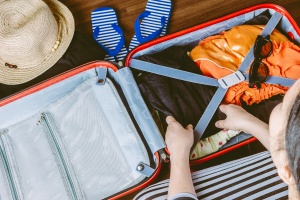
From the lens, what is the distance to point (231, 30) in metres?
1.00

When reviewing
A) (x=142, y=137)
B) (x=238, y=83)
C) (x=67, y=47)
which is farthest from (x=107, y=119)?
(x=238, y=83)

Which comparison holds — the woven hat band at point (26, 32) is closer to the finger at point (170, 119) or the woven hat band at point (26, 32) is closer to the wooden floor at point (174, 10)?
the wooden floor at point (174, 10)

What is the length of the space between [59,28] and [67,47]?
0.22ft

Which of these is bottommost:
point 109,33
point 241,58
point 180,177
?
point 180,177

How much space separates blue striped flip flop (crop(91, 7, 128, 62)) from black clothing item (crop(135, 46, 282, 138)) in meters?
0.16

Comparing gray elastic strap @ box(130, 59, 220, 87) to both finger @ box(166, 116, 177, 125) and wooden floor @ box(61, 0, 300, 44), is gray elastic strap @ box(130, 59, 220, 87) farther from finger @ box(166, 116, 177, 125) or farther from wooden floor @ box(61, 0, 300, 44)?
wooden floor @ box(61, 0, 300, 44)

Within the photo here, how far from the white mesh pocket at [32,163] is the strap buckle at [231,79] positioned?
0.45m

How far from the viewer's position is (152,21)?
3.84ft

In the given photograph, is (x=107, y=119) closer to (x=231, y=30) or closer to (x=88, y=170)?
(x=88, y=170)

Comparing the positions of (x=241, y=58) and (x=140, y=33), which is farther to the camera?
(x=140, y=33)

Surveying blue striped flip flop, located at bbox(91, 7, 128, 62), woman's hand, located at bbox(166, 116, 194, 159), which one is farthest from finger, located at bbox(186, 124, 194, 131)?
blue striped flip flop, located at bbox(91, 7, 128, 62)

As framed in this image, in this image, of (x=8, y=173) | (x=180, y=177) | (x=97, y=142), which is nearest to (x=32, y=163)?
(x=8, y=173)

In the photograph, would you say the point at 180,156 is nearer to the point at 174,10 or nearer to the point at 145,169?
the point at 145,169

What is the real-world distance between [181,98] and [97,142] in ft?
0.77
